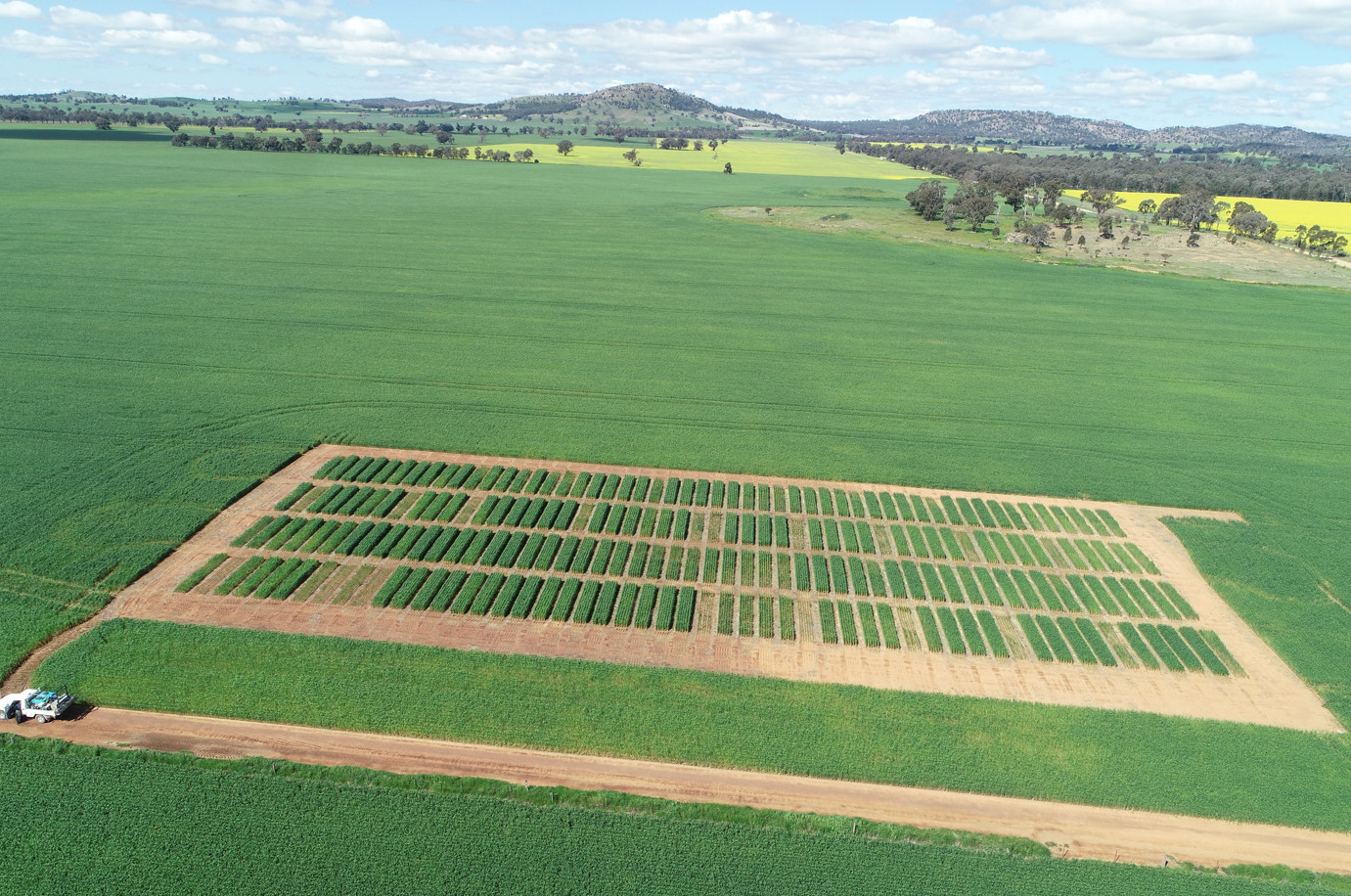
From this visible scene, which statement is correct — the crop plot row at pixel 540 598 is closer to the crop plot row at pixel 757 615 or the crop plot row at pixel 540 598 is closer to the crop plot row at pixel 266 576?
the crop plot row at pixel 757 615

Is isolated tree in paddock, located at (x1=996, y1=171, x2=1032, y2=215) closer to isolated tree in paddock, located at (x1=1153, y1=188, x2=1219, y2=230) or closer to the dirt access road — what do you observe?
isolated tree in paddock, located at (x1=1153, y1=188, x2=1219, y2=230)

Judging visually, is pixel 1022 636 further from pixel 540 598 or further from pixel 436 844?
pixel 436 844

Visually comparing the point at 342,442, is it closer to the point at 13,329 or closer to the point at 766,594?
the point at 766,594

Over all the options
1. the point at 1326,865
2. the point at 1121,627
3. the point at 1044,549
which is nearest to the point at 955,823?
the point at 1326,865

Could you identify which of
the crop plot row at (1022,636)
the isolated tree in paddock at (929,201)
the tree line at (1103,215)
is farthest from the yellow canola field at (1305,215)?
the crop plot row at (1022,636)

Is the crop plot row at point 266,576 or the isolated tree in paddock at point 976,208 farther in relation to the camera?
the isolated tree in paddock at point 976,208

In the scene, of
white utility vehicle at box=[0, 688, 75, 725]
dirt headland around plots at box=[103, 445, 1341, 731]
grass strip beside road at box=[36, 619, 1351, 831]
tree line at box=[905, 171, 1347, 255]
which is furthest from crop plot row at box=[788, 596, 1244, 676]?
tree line at box=[905, 171, 1347, 255]
